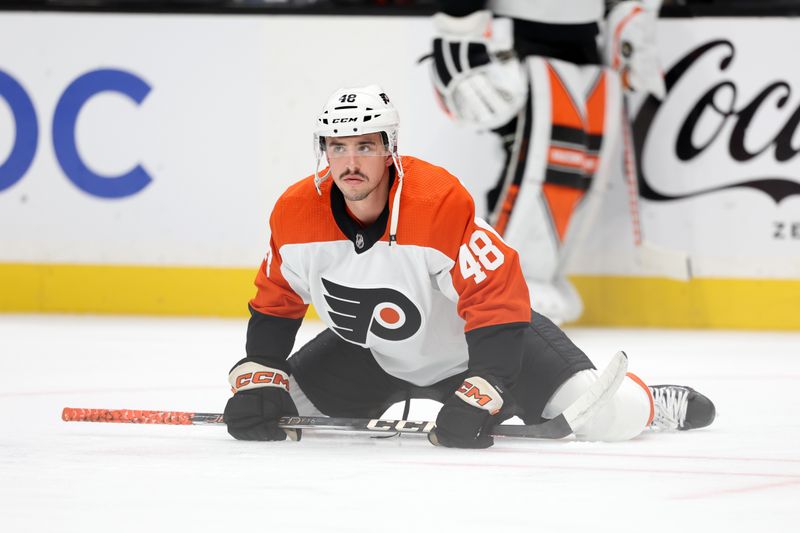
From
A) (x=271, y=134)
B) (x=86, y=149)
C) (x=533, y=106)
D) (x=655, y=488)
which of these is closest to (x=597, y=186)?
(x=533, y=106)

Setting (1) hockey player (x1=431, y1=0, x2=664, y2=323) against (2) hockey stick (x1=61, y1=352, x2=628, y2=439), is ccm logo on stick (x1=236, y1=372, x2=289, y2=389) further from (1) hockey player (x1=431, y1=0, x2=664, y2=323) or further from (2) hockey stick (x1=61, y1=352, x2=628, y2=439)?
(1) hockey player (x1=431, y1=0, x2=664, y2=323)

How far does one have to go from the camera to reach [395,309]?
270cm

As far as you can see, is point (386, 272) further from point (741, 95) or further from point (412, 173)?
point (741, 95)

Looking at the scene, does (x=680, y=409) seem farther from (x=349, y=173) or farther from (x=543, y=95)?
(x=543, y=95)

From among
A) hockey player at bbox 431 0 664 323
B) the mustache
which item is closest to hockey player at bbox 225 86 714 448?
the mustache

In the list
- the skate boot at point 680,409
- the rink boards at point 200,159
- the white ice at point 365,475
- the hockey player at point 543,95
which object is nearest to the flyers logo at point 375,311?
the white ice at point 365,475

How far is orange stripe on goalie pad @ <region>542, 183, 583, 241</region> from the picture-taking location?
5.02 metres

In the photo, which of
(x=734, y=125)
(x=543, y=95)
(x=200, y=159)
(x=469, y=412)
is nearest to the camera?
(x=469, y=412)

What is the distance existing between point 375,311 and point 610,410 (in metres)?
0.49

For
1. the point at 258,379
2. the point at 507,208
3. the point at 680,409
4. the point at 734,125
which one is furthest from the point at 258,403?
the point at 734,125

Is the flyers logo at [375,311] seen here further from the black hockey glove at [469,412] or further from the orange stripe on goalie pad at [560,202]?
the orange stripe on goalie pad at [560,202]

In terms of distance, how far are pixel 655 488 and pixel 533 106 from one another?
2.93 metres

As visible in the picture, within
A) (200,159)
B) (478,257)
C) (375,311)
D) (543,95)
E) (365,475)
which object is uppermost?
(543,95)

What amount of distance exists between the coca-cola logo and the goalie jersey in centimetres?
273
